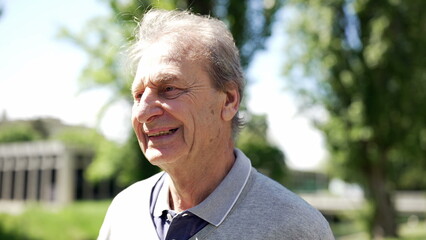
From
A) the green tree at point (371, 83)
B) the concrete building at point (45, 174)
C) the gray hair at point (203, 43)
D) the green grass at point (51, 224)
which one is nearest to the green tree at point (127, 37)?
the gray hair at point (203, 43)

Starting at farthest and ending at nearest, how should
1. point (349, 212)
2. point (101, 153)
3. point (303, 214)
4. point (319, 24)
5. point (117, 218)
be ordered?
point (101, 153), point (349, 212), point (319, 24), point (117, 218), point (303, 214)

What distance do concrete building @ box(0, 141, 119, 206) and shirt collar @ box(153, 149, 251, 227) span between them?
3543 centimetres

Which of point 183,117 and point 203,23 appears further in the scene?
point 203,23

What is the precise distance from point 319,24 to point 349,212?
25.4 ft

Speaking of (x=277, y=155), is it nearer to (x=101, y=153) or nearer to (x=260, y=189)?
(x=101, y=153)

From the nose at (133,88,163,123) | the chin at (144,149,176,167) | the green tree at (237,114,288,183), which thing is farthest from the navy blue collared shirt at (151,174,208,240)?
the green tree at (237,114,288,183)

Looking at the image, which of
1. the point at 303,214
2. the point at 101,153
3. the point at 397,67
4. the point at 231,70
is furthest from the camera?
the point at 101,153

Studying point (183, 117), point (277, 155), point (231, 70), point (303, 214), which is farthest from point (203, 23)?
point (277, 155)

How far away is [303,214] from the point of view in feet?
4.77

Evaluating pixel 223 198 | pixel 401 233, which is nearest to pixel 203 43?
pixel 223 198

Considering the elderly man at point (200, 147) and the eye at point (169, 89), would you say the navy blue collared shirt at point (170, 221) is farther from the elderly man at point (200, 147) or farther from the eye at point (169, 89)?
the eye at point (169, 89)

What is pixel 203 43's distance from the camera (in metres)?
1.53

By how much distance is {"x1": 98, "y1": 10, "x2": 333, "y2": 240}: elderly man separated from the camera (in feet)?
4.77

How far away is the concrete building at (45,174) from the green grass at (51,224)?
58.5 ft
